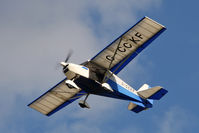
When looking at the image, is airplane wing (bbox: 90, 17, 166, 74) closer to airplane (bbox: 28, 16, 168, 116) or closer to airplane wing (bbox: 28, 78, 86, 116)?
airplane (bbox: 28, 16, 168, 116)

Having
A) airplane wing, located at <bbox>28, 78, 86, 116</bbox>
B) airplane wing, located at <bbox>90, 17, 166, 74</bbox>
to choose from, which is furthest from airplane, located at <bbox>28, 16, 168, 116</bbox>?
airplane wing, located at <bbox>28, 78, 86, 116</bbox>

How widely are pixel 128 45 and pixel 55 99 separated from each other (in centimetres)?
741

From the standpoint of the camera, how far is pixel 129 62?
31531mm

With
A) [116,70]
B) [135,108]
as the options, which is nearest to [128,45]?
[116,70]

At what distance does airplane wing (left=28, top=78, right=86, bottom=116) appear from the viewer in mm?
34125

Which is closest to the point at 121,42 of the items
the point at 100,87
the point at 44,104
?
the point at 100,87

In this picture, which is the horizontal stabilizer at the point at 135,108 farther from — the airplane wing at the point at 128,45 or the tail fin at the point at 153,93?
the airplane wing at the point at 128,45

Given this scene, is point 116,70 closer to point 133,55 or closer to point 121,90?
point 121,90

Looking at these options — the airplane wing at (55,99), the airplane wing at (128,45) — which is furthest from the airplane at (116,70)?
the airplane wing at (55,99)

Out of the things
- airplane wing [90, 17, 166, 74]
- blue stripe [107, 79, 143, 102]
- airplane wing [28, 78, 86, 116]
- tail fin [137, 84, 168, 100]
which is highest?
airplane wing [28, 78, 86, 116]

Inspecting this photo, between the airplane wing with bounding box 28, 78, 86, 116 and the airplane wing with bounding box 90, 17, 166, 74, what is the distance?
3919 millimetres

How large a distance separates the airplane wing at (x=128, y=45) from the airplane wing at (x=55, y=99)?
12.9ft

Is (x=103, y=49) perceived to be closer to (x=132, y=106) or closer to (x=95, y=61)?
(x=95, y=61)

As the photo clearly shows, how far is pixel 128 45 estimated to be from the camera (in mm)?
30391
